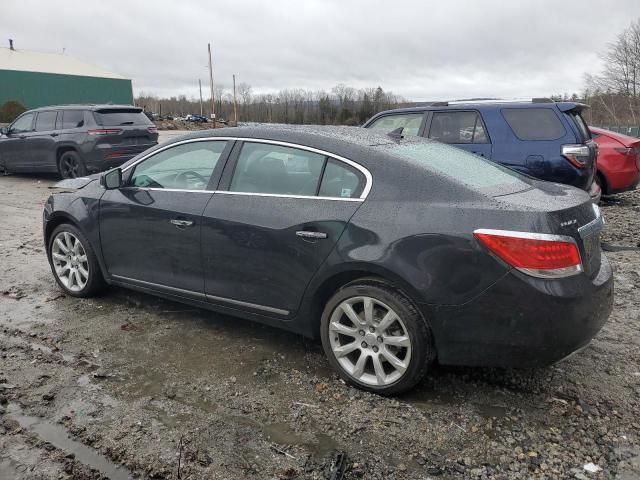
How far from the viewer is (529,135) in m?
6.97

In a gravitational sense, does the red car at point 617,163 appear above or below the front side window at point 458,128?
below

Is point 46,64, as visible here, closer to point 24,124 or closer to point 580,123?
point 24,124

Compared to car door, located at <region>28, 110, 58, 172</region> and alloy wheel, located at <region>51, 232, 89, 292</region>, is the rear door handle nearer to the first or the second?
alloy wheel, located at <region>51, 232, 89, 292</region>

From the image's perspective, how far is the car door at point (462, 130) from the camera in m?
7.19

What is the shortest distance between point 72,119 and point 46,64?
48.0 m

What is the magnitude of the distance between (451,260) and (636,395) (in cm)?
144

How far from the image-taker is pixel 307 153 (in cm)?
361

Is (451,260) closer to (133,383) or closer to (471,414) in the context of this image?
(471,414)

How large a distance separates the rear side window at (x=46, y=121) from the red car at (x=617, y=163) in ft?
35.3

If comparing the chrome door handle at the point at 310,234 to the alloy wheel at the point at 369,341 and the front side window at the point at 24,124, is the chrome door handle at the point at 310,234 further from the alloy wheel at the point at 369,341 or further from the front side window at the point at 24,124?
the front side window at the point at 24,124

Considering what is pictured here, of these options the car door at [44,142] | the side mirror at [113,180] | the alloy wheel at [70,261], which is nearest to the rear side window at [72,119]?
the car door at [44,142]

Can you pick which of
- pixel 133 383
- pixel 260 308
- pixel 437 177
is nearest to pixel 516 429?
pixel 437 177

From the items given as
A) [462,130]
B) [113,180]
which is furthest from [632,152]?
[113,180]

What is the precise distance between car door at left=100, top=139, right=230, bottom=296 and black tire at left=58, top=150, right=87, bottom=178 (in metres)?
7.88
